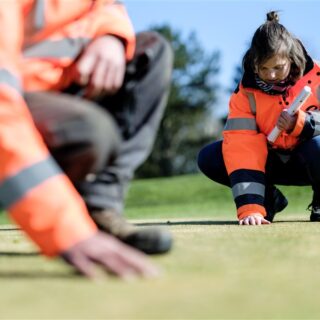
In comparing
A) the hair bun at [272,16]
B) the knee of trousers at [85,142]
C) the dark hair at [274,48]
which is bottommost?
the knee of trousers at [85,142]

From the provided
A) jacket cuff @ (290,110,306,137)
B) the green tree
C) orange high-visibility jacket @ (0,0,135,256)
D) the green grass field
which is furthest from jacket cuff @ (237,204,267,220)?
the green tree

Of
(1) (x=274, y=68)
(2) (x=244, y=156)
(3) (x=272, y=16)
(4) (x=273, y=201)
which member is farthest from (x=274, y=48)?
(4) (x=273, y=201)

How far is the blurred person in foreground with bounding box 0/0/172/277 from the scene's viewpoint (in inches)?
63.8

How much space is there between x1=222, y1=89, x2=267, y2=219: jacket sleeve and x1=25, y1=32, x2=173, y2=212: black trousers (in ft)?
5.14

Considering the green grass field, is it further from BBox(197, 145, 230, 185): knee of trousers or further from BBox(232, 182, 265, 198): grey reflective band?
BBox(197, 145, 230, 185): knee of trousers

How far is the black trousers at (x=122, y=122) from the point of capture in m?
1.85

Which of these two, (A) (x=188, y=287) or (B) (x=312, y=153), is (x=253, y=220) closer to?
(B) (x=312, y=153)

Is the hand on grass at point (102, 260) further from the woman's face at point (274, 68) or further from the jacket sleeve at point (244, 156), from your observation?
the woman's face at point (274, 68)

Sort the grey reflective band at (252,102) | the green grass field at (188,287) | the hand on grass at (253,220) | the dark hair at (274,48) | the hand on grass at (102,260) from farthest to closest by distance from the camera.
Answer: the grey reflective band at (252,102) → the dark hair at (274,48) → the hand on grass at (253,220) → the hand on grass at (102,260) → the green grass field at (188,287)

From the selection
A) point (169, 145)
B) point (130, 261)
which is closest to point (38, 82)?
point (130, 261)

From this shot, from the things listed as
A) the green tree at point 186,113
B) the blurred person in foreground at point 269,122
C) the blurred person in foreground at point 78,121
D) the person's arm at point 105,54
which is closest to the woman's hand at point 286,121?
the blurred person in foreground at point 269,122

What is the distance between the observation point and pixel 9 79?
1707 millimetres

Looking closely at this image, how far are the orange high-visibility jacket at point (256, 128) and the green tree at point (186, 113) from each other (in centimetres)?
3118

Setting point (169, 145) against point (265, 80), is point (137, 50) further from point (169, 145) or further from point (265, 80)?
point (169, 145)
